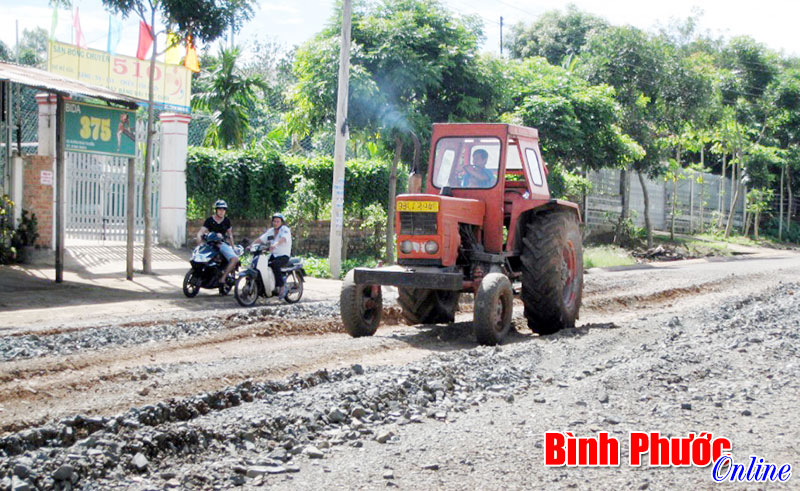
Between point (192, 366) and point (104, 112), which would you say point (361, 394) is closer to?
point (192, 366)

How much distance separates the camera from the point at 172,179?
18.9m

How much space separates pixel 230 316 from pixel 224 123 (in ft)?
58.2

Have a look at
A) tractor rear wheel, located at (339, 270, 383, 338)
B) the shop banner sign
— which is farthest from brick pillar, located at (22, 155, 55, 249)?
tractor rear wheel, located at (339, 270, 383, 338)

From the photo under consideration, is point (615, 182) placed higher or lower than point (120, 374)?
higher

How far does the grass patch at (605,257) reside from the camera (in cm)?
2252

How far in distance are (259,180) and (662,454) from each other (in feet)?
53.7

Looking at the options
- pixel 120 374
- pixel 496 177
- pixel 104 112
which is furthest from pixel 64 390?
pixel 104 112

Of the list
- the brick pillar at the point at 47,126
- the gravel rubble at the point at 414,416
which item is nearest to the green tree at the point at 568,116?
the brick pillar at the point at 47,126

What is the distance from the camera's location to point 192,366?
732cm

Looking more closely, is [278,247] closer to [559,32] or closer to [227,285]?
[227,285]

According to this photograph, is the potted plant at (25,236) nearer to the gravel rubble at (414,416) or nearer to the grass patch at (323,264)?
the grass patch at (323,264)

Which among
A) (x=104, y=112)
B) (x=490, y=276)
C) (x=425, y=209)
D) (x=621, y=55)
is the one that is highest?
(x=621, y=55)

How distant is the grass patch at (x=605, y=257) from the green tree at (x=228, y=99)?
11.7m

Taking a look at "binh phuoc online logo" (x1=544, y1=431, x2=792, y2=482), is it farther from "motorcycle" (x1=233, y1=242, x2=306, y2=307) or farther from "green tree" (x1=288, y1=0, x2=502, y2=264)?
"green tree" (x1=288, y1=0, x2=502, y2=264)
